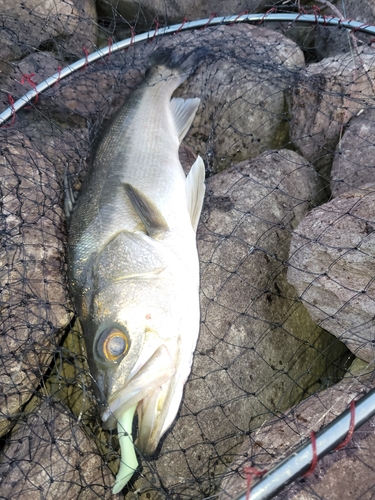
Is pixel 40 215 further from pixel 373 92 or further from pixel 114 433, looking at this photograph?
pixel 373 92

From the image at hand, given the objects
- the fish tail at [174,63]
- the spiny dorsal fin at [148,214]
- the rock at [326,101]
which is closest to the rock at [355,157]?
the rock at [326,101]

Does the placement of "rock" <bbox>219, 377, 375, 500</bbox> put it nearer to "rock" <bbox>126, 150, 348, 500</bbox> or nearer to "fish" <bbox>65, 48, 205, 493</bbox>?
"rock" <bbox>126, 150, 348, 500</bbox>

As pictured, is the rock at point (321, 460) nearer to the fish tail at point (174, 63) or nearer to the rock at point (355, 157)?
the rock at point (355, 157)

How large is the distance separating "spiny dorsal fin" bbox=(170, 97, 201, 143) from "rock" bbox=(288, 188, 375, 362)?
1.55 m

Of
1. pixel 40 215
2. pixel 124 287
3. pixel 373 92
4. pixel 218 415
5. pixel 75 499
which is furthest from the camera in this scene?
pixel 373 92

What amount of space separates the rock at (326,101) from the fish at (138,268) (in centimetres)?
109

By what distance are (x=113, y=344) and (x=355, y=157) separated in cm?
255

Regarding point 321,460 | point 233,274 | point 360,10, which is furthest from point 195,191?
point 360,10

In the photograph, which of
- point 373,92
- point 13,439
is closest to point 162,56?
point 373,92

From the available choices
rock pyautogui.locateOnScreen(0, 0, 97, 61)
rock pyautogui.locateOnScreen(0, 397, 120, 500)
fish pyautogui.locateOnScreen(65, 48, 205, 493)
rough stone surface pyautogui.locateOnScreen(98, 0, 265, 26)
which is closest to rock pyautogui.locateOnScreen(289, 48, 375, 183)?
fish pyautogui.locateOnScreen(65, 48, 205, 493)

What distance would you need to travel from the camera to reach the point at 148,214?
3205 mm

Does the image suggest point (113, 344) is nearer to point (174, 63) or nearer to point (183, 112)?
point (183, 112)

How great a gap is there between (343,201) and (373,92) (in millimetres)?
1451

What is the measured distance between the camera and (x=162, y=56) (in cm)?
448
